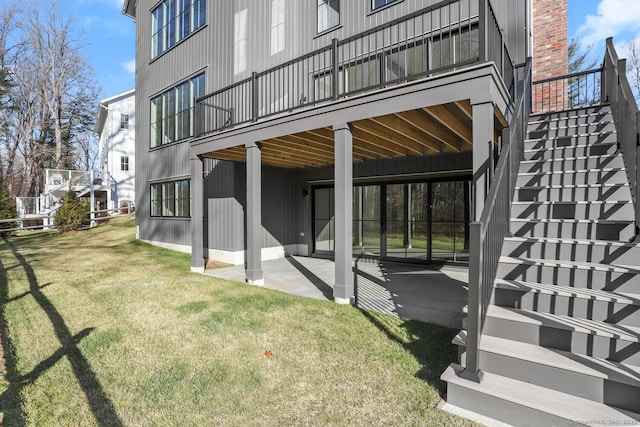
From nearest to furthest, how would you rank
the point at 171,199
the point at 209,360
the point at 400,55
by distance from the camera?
the point at 209,360, the point at 400,55, the point at 171,199

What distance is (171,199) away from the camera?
1066cm

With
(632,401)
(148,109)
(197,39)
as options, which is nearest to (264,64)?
(197,39)

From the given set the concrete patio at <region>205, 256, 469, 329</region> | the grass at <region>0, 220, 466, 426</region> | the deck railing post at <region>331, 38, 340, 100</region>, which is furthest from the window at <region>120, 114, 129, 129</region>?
the deck railing post at <region>331, 38, 340, 100</region>

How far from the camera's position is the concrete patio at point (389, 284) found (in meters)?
4.53

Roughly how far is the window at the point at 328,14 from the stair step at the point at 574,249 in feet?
21.7

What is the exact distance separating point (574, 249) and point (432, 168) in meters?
4.39

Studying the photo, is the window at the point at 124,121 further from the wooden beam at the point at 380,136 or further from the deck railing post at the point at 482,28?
the deck railing post at the point at 482,28

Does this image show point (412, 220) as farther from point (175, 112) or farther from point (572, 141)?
point (175, 112)

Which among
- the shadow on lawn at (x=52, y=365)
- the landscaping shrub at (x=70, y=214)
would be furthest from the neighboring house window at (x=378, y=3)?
the landscaping shrub at (x=70, y=214)

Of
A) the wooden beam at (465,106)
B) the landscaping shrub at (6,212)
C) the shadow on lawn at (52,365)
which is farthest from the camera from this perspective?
the landscaping shrub at (6,212)

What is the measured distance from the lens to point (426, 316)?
423cm

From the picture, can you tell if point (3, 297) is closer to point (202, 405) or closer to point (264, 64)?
point (202, 405)

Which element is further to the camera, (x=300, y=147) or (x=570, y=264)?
(x=300, y=147)

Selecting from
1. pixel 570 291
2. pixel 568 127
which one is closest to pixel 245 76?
pixel 568 127
